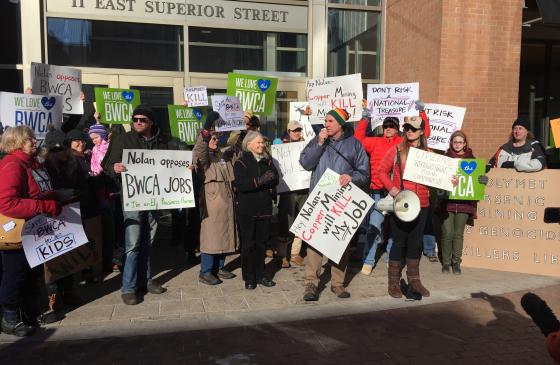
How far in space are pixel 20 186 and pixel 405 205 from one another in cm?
360

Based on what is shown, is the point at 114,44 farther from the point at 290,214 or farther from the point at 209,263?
the point at 209,263

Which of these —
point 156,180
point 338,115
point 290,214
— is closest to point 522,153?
point 338,115

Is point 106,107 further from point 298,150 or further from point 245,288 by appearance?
point 245,288

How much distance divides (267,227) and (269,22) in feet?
19.8

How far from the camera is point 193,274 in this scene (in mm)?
6148

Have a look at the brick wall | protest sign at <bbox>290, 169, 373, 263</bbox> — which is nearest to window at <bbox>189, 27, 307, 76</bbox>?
the brick wall

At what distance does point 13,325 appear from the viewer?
13.9 feet

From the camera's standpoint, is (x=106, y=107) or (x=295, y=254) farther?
(x=106, y=107)

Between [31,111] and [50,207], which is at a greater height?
[31,111]

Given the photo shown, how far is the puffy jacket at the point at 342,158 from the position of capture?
5.00 metres

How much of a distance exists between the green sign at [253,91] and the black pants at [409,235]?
314 centimetres

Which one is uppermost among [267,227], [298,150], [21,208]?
[298,150]

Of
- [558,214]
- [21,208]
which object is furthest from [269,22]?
[558,214]

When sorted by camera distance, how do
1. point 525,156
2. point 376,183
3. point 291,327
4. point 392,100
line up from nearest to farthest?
point 291,327 < point 525,156 < point 376,183 < point 392,100
